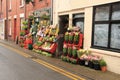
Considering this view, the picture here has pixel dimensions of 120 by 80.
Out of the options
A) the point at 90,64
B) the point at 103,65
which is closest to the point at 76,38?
the point at 90,64

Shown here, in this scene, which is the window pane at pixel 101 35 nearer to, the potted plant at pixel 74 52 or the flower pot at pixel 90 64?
the flower pot at pixel 90 64

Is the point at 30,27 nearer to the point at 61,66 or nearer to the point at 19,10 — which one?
the point at 19,10

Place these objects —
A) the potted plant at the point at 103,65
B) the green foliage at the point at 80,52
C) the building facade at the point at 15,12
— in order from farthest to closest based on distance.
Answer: the building facade at the point at 15,12, the green foliage at the point at 80,52, the potted plant at the point at 103,65

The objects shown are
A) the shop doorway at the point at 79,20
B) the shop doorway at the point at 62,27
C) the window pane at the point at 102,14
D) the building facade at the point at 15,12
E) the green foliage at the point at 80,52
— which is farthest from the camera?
the building facade at the point at 15,12

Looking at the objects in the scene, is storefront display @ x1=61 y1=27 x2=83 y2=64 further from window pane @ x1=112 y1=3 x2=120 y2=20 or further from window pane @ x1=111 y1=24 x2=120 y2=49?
window pane @ x1=112 y1=3 x2=120 y2=20

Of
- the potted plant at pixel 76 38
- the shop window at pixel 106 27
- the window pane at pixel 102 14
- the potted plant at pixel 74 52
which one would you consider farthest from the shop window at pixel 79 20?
the window pane at pixel 102 14

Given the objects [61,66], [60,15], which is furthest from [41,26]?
[61,66]

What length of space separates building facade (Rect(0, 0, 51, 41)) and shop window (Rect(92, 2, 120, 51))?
6776 mm

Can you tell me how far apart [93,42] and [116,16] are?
210cm

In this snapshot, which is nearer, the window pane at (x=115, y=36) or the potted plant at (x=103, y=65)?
the window pane at (x=115, y=36)

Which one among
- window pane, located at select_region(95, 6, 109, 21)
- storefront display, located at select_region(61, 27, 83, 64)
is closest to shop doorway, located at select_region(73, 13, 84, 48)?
storefront display, located at select_region(61, 27, 83, 64)

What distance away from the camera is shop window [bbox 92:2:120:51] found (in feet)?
35.3

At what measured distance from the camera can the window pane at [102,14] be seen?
11.5 m

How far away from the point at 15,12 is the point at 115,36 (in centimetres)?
2011
